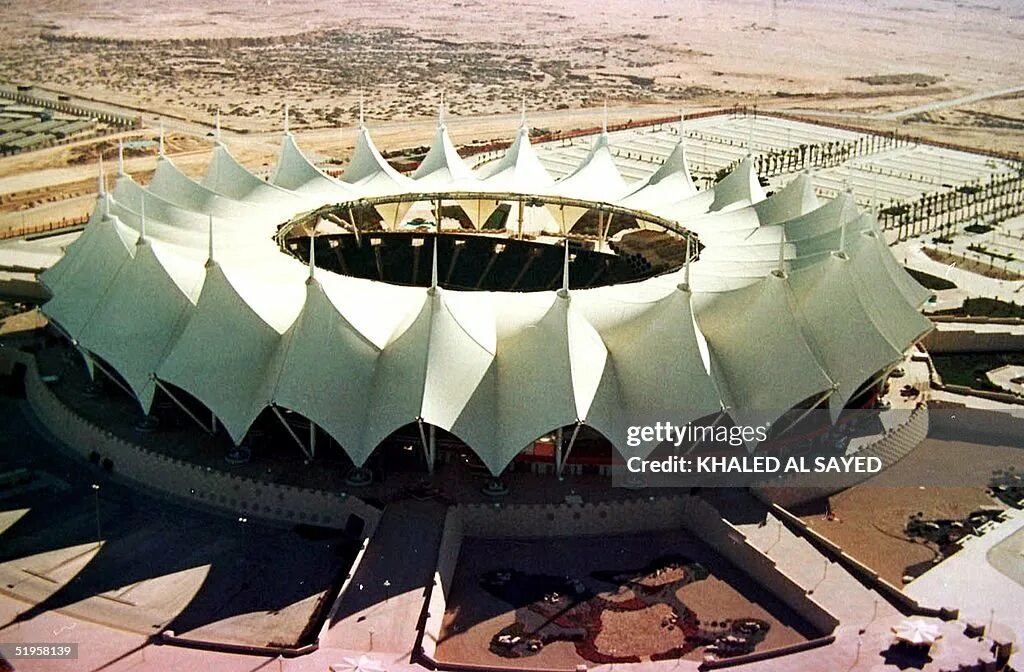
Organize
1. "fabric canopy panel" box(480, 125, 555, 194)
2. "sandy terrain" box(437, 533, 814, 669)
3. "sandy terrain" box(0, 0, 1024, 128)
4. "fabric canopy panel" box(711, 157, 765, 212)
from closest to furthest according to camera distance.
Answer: "sandy terrain" box(437, 533, 814, 669)
"fabric canopy panel" box(711, 157, 765, 212)
"fabric canopy panel" box(480, 125, 555, 194)
"sandy terrain" box(0, 0, 1024, 128)


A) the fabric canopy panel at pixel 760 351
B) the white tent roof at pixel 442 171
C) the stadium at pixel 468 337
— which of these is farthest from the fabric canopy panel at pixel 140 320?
the fabric canopy panel at pixel 760 351

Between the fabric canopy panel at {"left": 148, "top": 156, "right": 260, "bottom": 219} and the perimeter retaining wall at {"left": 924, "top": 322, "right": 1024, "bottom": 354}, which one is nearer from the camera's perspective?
the fabric canopy panel at {"left": 148, "top": 156, "right": 260, "bottom": 219}

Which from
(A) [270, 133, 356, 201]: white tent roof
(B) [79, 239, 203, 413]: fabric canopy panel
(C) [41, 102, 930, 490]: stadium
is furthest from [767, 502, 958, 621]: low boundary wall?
(A) [270, 133, 356, 201]: white tent roof

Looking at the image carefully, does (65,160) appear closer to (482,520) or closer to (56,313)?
(56,313)

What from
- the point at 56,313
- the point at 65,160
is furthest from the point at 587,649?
the point at 65,160

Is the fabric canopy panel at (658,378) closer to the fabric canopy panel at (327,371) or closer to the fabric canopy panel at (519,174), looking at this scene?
the fabric canopy panel at (327,371)

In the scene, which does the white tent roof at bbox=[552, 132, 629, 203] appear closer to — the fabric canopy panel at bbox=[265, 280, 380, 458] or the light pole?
the fabric canopy panel at bbox=[265, 280, 380, 458]
